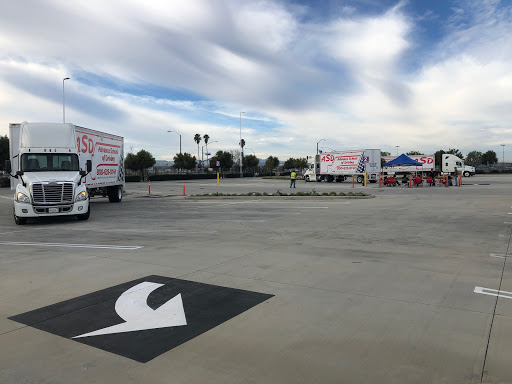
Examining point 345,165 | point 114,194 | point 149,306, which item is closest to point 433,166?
point 345,165

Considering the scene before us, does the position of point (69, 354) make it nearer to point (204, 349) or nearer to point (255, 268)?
point (204, 349)

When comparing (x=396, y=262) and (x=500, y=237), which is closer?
(x=396, y=262)

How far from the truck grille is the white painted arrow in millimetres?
9421

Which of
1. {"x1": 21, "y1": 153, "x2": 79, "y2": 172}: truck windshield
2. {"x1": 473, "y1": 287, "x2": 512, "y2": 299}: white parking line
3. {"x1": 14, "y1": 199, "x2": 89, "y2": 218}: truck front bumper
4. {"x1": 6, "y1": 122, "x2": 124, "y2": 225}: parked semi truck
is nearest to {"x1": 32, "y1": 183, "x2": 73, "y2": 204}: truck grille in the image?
{"x1": 6, "y1": 122, "x2": 124, "y2": 225}: parked semi truck

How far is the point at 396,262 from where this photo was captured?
745 centimetres

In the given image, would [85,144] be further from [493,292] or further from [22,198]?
[493,292]

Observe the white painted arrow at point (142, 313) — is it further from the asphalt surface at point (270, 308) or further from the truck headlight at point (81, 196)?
the truck headlight at point (81, 196)

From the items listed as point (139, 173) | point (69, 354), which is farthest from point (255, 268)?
point (139, 173)

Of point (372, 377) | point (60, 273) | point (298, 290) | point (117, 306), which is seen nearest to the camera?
point (372, 377)

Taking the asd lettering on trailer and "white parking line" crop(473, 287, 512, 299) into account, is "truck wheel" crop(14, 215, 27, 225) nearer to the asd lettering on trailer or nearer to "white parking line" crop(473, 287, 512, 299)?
the asd lettering on trailer

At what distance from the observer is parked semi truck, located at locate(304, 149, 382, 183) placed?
47031mm

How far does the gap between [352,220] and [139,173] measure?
65770 mm

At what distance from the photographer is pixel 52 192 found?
13516 mm

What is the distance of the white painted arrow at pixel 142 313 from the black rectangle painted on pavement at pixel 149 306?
66 millimetres
